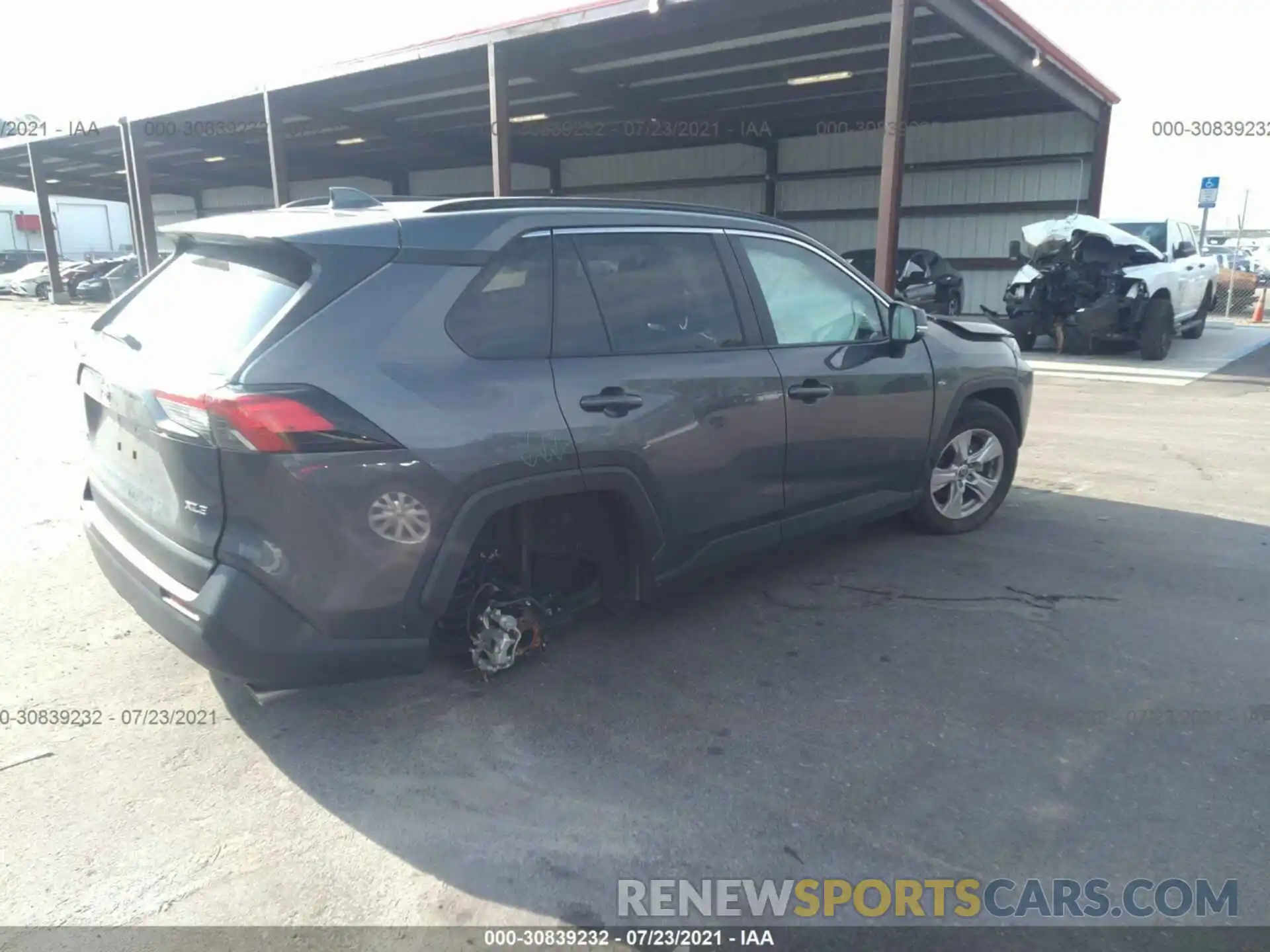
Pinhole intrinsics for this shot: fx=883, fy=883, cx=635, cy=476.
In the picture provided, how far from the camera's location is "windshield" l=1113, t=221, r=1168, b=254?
1419 centimetres

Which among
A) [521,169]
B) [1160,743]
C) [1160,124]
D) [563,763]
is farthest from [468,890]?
[521,169]

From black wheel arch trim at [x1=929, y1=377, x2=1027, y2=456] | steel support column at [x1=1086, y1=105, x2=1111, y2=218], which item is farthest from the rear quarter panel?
steel support column at [x1=1086, y1=105, x2=1111, y2=218]

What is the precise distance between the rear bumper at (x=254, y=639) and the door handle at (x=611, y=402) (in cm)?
102

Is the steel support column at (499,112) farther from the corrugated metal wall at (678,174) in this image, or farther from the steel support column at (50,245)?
the steel support column at (50,245)

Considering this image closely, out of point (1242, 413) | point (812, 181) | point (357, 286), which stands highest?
point (812, 181)

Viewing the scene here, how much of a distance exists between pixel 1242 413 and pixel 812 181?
15.2 meters

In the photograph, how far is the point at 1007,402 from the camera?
5262 millimetres

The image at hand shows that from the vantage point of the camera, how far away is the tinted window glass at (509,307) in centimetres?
299

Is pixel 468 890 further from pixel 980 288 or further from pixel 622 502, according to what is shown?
pixel 980 288

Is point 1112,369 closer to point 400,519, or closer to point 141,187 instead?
point 400,519

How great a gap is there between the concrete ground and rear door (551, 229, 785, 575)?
636 millimetres

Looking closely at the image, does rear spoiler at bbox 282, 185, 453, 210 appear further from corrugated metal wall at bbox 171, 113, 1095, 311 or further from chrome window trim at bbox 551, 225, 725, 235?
corrugated metal wall at bbox 171, 113, 1095, 311

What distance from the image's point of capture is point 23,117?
26266 mm

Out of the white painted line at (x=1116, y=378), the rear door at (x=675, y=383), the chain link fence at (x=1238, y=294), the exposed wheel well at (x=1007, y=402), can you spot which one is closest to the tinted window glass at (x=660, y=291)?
the rear door at (x=675, y=383)
